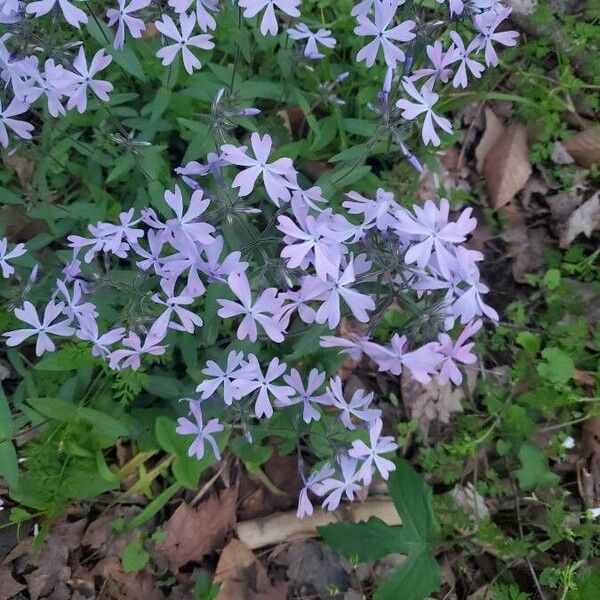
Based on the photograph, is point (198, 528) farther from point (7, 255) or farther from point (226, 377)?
point (7, 255)

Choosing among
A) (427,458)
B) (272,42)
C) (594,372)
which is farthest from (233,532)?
(272,42)

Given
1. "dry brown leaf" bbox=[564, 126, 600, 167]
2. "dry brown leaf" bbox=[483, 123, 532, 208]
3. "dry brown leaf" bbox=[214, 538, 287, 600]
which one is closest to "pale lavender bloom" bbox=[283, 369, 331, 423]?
"dry brown leaf" bbox=[214, 538, 287, 600]

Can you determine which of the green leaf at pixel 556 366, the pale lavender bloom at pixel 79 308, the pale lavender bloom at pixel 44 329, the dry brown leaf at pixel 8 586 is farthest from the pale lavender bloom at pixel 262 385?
the green leaf at pixel 556 366

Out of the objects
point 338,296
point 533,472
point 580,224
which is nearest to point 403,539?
point 533,472

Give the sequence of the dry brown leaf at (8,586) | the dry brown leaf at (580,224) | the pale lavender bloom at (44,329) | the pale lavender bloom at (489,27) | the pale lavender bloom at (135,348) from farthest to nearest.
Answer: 1. the dry brown leaf at (580,224)
2. the dry brown leaf at (8,586)
3. the pale lavender bloom at (489,27)
4. the pale lavender bloom at (44,329)
5. the pale lavender bloom at (135,348)

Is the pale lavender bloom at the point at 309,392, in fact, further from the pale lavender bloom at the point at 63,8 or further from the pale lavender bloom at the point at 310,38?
the pale lavender bloom at the point at 310,38

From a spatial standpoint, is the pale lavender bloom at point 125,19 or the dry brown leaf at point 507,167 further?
the dry brown leaf at point 507,167

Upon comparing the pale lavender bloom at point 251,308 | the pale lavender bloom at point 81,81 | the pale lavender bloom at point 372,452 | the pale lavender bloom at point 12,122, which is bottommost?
the pale lavender bloom at point 372,452
